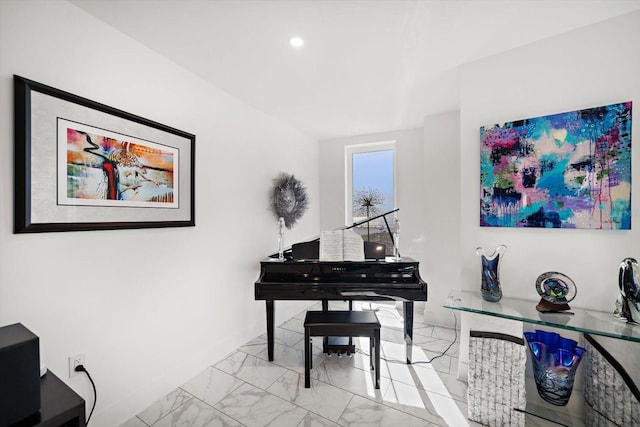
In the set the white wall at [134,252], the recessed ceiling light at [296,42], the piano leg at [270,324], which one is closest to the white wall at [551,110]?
the recessed ceiling light at [296,42]

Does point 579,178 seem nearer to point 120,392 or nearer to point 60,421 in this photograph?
point 60,421

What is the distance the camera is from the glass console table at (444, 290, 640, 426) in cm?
141

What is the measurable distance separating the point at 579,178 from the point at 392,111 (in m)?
1.83

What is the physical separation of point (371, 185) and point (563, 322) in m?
2.77

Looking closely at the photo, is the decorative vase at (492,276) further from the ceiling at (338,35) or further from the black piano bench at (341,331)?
the ceiling at (338,35)

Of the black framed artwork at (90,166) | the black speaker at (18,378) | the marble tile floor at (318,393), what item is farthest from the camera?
the marble tile floor at (318,393)

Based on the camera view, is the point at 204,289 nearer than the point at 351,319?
No

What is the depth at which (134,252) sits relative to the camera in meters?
1.80

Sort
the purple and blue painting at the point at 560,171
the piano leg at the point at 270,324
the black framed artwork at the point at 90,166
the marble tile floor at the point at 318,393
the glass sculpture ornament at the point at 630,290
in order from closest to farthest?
the black framed artwork at the point at 90,166 → the glass sculpture ornament at the point at 630,290 → the purple and blue painting at the point at 560,171 → the marble tile floor at the point at 318,393 → the piano leg at the point at 270,324

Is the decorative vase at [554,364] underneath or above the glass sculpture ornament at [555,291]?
underneath

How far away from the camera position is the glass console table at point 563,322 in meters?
1.41

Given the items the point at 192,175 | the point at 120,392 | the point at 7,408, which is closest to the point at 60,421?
the point at 7,408

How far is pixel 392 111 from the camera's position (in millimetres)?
3055

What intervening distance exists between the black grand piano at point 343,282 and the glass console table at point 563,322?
0.48 metres
